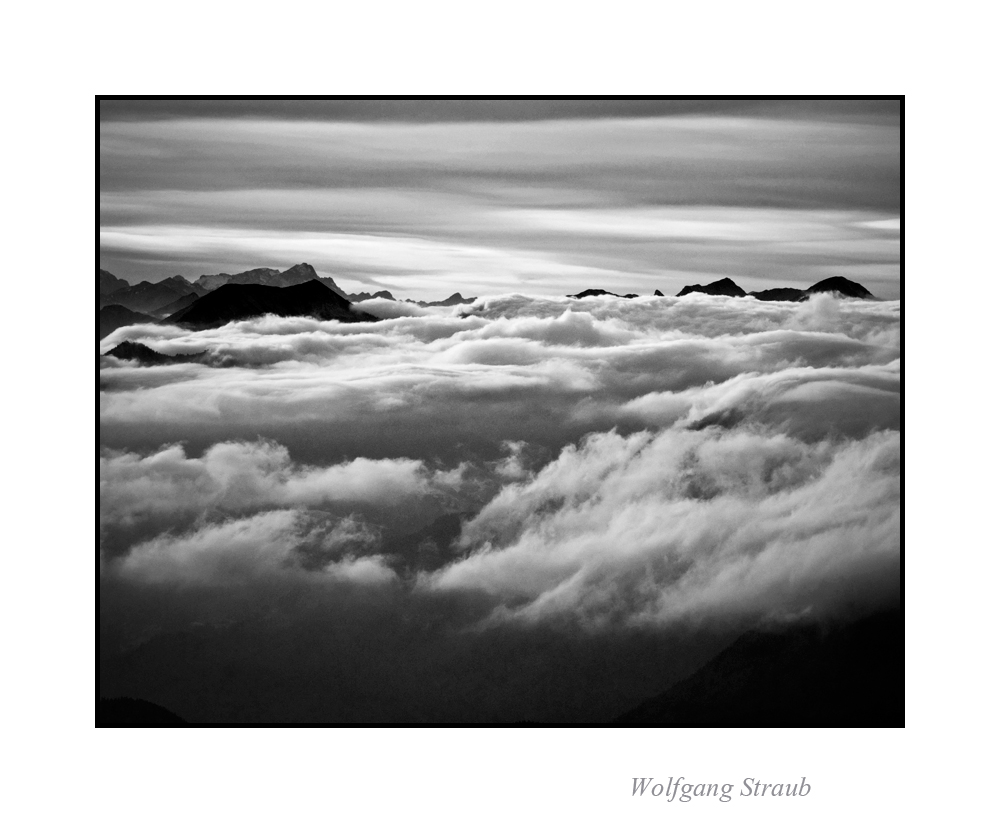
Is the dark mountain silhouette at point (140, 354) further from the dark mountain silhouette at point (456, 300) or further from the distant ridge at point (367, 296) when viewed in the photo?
the dark mountain silhouette at point (456, 300)

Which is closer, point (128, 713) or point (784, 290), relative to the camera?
point (128, 713)

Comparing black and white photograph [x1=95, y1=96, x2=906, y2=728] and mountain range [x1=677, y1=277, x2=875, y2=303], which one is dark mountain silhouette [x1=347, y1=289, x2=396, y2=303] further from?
mountain range [x1=677, y1=277, x2=875, y2=303]

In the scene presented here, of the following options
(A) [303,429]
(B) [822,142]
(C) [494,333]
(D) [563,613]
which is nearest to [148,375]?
(A) [303,429]

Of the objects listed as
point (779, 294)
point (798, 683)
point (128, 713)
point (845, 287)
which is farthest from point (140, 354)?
point (798, 683)

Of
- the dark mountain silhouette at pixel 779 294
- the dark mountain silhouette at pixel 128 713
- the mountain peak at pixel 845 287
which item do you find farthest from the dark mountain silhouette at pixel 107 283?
the mountain peak at pixel 845 287

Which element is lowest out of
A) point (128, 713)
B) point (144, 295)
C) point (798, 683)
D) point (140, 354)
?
point (128, 713)

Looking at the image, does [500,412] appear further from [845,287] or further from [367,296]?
[845,287]

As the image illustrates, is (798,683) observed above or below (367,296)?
below
